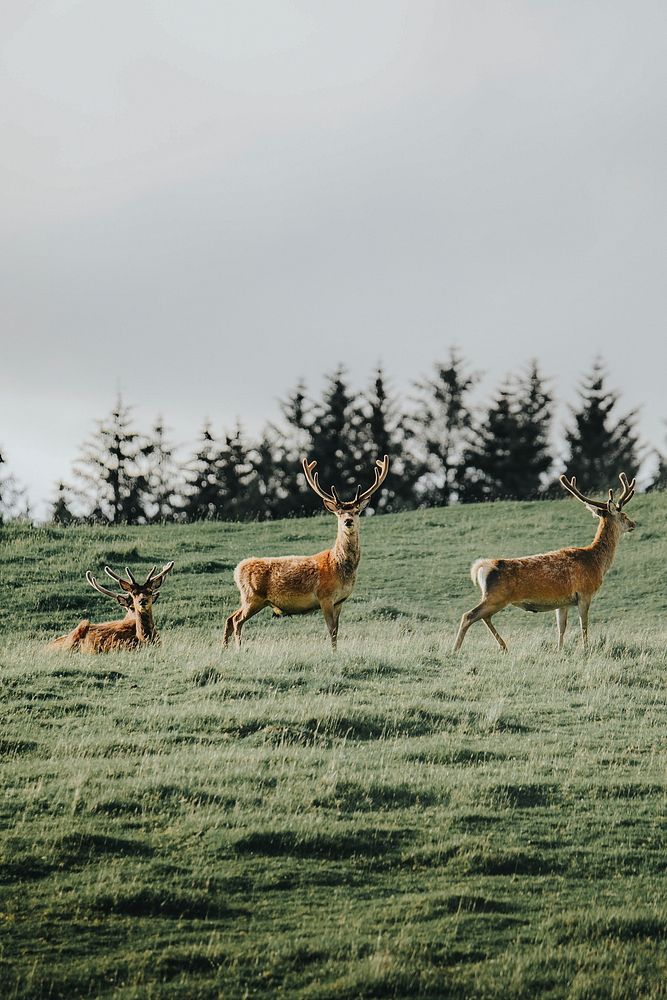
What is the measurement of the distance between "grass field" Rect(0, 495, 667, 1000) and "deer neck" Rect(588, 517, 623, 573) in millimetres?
1315

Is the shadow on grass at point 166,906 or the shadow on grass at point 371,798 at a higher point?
the shadow on grass at point 371,798

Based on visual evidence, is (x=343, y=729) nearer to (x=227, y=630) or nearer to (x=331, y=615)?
(x=331, y=615)

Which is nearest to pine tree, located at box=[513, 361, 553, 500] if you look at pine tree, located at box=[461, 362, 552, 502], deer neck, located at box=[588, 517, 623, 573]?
pine tree, located at box=[461, 362, 552, 502]

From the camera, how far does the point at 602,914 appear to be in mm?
8172

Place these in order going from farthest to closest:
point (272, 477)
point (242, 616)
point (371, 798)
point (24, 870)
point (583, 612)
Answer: point (272, 477)
point (583, 612)
point (242, 616)
point (371, 798)
point (24, 870)

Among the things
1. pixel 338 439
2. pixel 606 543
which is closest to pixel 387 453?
pixel 338 439

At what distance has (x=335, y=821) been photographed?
960 centimetres

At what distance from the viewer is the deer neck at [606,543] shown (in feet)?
60.5

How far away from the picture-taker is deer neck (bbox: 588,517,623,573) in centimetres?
1844

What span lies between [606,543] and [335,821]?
10370mm

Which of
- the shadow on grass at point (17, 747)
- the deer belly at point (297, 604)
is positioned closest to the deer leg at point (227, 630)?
the deer belly at point (297, 604)

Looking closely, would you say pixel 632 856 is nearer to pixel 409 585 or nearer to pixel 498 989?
pixel 498 989

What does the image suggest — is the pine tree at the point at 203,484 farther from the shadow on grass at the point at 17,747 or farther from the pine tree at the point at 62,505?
the shadow on grass at the point at 17,747

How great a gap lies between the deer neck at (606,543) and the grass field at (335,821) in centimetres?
131
